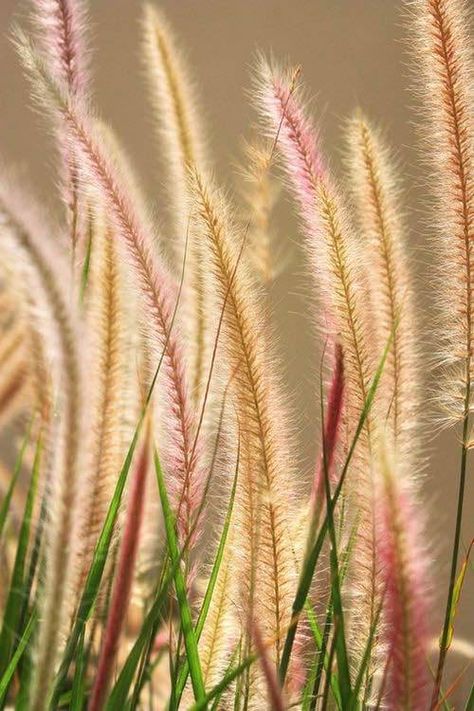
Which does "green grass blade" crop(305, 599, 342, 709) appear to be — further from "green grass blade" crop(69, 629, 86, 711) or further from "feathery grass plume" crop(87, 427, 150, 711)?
"feathery grass plume" crop(87, 427, 150, 711)

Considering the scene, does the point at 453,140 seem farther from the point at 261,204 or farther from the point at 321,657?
the point at 321,657

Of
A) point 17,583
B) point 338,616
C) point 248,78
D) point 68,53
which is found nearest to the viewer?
point 338,616

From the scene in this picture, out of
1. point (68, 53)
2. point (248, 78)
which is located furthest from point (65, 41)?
point (248, 78)

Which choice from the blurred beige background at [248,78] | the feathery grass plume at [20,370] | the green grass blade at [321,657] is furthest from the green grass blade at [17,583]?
the blurred beige background at [248,78]

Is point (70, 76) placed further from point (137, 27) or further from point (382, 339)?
point (137, 27)

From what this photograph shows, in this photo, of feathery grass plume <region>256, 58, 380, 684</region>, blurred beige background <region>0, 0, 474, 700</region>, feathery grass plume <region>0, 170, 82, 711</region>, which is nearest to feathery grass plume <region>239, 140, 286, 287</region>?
feathery grass plume <region>256, 58, 380, 684</region>

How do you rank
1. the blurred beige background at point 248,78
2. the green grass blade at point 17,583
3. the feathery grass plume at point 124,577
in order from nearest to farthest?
the feathery grass plume at point 124,577 < the green grass blade at point 17,583 < the blurred beige background at point 248,78

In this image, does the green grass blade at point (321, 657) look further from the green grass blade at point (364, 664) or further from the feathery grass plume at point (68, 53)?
the feathery grass plume at point (68, 53)
